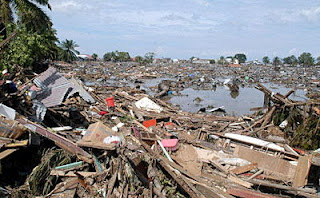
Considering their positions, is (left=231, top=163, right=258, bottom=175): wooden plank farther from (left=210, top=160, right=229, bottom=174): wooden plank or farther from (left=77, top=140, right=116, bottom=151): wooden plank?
(left=77, top=140, right=116, bottom=151): wooden plank

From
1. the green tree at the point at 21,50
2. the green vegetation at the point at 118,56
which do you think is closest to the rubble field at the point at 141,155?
the green tree at the point at 21,50

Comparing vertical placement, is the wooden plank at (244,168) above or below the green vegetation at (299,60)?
below

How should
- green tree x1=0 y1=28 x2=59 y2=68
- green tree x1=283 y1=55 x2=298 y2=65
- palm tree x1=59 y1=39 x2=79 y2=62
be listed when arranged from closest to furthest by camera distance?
green tree x1=0 y1=28 x2=59 y2=68 → palm tree x1=59 y1=39 x2=79 y2=62 → green tree x1=283 y1=55 x2=298 y2=65

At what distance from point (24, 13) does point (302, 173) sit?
52.0 feet

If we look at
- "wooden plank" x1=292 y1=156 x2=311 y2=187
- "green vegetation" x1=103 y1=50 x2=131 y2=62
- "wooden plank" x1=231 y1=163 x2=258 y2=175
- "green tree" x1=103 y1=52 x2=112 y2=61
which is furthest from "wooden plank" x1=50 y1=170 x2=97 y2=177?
"green tree" x1=103 y1=52 x2=112 y2=61

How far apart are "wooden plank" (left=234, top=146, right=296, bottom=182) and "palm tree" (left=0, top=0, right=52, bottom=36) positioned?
572 inches

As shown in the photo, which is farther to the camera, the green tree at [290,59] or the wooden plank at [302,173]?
the green tree at [290,59]

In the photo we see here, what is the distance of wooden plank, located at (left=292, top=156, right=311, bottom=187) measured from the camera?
476cm

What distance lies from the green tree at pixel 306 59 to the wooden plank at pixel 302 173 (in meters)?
66.8

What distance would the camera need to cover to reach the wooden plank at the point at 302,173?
4763 mm

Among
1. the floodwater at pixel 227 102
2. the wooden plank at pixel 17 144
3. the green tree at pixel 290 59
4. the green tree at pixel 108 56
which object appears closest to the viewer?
the wooden plank at pixel 17 144

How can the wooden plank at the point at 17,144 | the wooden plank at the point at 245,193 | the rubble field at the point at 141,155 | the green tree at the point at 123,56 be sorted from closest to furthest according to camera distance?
the wooden plank at the point at 17,144, the wooden plank at the point at 245,193, the rubble field at the point at 141,155, the green tree at the point at 123,56

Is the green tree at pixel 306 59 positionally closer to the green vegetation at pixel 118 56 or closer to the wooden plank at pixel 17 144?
the green vegetation at pixel 118 56

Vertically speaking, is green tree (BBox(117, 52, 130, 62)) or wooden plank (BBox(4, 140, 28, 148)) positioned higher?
green tree (BBox(117, 52, 130, 62))
